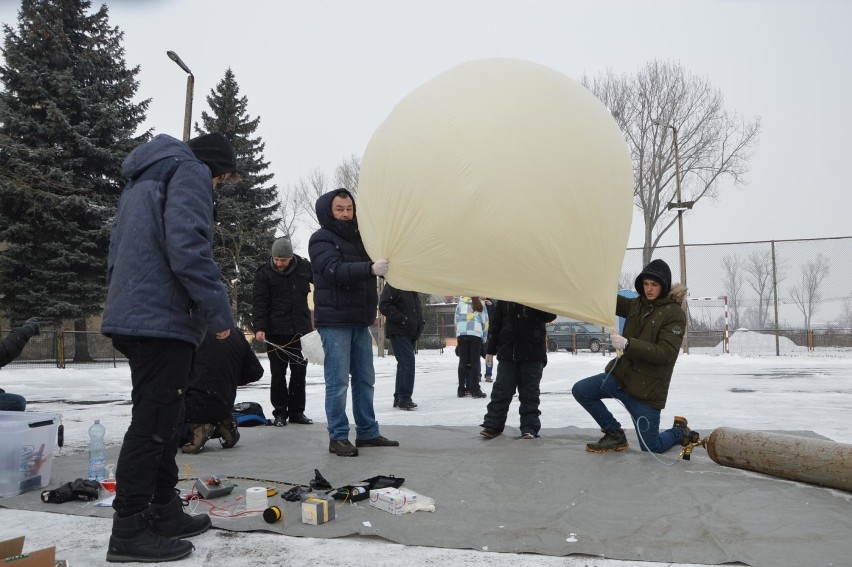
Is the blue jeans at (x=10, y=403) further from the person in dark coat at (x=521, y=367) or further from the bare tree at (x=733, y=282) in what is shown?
the bare tree at (x=733, y=282)

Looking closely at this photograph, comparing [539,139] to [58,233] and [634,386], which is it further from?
[58,233]

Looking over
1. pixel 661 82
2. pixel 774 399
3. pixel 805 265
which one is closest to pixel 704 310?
pixel 805 265

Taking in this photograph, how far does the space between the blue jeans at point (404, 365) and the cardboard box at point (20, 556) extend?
4.79 m

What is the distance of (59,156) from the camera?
687 inches

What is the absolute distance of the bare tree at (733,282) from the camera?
15.3 meters

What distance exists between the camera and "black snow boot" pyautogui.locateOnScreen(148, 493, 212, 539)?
2.49 m

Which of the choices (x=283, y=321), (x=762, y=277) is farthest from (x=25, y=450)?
(x=762, y=277)

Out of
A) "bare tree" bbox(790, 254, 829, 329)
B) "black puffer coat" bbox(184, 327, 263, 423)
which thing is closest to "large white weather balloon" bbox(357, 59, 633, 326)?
"black puffer coat" bbox(184, 327, 263, 423)

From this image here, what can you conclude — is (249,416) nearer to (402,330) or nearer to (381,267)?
(402,330)

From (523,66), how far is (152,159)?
201 cm

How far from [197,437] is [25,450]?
1.22m

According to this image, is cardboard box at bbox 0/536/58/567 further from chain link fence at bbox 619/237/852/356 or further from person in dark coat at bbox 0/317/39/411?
chain link fence at bbox 619/237/852/356

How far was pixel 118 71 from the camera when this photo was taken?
1892cm

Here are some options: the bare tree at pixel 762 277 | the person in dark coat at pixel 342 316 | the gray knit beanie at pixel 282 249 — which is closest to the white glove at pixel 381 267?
the person in dark coat at pixel 342 316
